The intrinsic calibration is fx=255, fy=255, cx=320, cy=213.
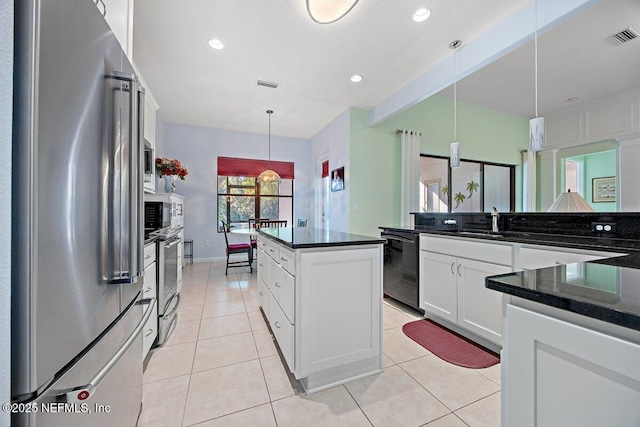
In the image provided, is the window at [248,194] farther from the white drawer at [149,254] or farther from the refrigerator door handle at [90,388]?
the refrigerator door handle at [90,388]

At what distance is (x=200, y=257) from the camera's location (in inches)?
220

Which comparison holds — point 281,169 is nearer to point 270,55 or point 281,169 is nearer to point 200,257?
point 200,257

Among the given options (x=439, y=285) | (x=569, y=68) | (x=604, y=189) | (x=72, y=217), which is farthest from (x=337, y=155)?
(x=604, y=189)

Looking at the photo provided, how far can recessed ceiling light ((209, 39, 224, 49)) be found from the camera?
106 inches

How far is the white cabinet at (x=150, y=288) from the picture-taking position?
1.85 m

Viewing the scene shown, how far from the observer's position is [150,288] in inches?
77.0

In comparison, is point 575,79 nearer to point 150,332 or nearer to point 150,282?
point 150,282

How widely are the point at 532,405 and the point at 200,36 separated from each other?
3493 millimetres

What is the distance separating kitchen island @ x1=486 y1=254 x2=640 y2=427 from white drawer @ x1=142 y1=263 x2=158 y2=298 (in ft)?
6.92

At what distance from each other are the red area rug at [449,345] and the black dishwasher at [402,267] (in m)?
0.29

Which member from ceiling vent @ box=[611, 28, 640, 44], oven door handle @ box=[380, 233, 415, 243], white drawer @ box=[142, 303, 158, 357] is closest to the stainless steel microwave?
white drawer @ box=[142, 303, 158, 357]

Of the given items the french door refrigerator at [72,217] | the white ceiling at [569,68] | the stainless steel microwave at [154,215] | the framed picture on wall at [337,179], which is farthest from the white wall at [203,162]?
the french door refrigerator at [72,217]

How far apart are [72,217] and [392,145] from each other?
457cm

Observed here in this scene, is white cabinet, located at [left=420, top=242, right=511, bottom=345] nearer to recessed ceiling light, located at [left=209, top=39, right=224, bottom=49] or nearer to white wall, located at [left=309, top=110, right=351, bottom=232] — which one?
A: white wall, located at [left=309, top=110, right=351, bottom=232]
